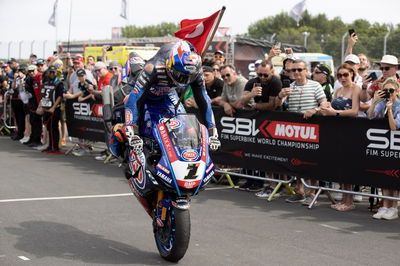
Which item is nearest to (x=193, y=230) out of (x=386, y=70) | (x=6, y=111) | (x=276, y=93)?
(x=276, y=93)

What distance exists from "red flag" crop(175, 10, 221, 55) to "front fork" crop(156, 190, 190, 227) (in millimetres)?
2398

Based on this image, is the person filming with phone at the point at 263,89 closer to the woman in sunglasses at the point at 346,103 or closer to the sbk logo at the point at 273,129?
the sbk logo at the point at 273,129

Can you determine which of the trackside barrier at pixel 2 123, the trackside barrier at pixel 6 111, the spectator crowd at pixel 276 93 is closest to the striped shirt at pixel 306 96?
the spectator crowd at pixel 276 93

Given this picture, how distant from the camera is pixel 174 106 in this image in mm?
6598

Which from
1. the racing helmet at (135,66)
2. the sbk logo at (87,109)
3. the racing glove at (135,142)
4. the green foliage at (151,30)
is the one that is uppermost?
Answer: the green foliage at (151,30)

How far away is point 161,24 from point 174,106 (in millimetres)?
141154

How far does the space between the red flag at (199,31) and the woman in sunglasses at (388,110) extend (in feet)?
8.16

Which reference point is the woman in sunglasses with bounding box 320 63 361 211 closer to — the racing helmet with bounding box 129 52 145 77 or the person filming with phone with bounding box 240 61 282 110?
the person filming with phone with bounding box 240 61 282 110

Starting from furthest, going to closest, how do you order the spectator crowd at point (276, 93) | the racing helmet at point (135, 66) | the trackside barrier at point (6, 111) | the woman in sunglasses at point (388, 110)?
1. the trackside barrier at point (6, 111)
2. the spectator crowd at point (276, 93)
3. the woman in sunglasses at point (388, 110)
4. the racing helmet at point (135, 66)

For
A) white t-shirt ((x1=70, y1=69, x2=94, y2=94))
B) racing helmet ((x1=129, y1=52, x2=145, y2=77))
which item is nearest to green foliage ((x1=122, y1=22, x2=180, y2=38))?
white t-shirt ((x1=70, y1=69, x2=94, y2=94))

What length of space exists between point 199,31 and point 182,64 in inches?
85.7

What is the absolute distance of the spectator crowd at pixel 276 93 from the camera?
9.14 meters

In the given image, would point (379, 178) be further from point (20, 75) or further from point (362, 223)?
point (20, 75)

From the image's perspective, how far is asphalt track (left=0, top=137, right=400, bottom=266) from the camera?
6367 mm
